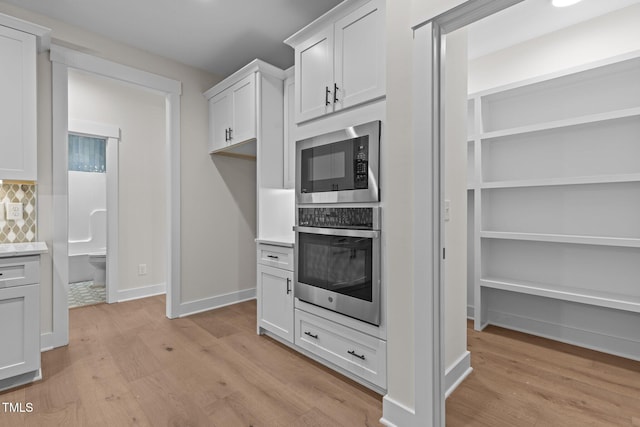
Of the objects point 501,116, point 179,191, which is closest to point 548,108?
point 501,116

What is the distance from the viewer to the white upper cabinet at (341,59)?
1903mm

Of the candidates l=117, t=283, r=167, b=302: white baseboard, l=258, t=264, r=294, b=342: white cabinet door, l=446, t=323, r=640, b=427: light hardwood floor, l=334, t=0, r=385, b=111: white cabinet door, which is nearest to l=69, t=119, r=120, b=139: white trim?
l=117, t=283, r=167, b=302: white baseboard

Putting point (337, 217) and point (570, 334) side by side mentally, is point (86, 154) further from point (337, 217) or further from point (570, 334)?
point (570, 334)

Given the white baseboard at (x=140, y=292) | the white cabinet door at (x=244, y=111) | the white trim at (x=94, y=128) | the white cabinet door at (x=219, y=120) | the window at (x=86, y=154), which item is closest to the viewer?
the white cabinet door at (x=244, y=111)

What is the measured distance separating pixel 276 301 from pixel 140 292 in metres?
2.37

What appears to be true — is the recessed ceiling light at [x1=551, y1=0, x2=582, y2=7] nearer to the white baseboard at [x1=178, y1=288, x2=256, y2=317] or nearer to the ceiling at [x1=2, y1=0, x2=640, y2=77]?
the ceiling at [x1=2, y1=0, x2=640, y2=77]

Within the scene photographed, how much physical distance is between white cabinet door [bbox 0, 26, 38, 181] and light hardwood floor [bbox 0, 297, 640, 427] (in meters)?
1.43

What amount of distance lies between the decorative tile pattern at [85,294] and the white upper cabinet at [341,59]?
345cm

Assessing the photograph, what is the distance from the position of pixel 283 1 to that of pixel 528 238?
2.73 m

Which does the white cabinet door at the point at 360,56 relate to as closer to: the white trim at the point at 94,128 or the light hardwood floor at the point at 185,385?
→ the light hardwood floor at the point at 185,385

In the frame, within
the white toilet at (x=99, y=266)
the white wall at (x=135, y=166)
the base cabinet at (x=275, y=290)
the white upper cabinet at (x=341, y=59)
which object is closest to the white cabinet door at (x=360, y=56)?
the white upper cabinet at (x=341, y=59)

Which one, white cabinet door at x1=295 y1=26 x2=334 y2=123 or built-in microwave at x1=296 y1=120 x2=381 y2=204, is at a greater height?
white cabinet door at x1=295 y1=26 x2=334 y2=123

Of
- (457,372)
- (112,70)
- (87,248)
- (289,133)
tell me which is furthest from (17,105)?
(87,248)

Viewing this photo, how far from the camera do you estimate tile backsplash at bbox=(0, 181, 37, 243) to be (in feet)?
8.11
